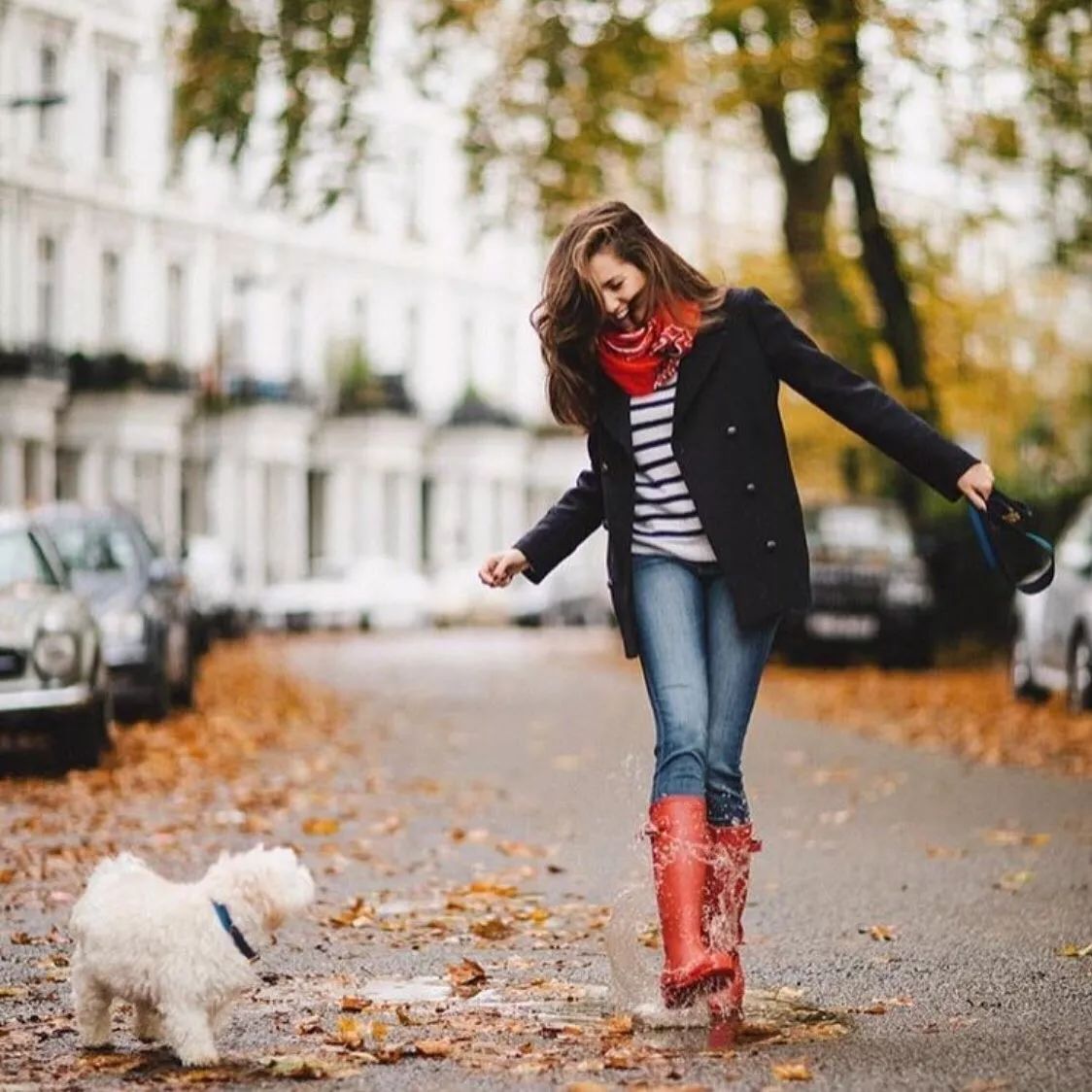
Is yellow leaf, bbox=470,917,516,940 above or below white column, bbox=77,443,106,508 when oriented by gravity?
below

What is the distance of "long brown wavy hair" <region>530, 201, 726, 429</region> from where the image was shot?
666 centimetres

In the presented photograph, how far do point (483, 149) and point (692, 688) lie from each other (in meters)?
22.3

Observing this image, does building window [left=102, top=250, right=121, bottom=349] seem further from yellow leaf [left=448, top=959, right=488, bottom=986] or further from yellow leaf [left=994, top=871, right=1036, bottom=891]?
yellow leaf [left=448, top=959, right=488, bottom=986]

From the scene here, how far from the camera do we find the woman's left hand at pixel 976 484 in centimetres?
660

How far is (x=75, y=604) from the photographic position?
15602 millimetres

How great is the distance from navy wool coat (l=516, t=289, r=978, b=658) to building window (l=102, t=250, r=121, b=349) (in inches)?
2185

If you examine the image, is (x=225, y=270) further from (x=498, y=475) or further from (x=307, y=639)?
(x=307, y=639)

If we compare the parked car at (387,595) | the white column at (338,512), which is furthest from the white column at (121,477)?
the white column at (338,512)

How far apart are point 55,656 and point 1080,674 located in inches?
304

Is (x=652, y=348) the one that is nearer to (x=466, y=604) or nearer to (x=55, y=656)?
(x=55, y=656)

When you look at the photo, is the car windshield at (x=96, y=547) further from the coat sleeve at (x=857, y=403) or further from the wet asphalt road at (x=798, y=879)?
the coat sleeve at (x=857, y=403)

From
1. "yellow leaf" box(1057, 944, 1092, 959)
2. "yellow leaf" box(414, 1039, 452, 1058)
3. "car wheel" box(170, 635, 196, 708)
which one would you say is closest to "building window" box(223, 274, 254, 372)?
"car wheel" box(170, 635, 196, 708)

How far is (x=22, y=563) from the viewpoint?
16391 mm

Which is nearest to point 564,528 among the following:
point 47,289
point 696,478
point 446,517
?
point 696,478
